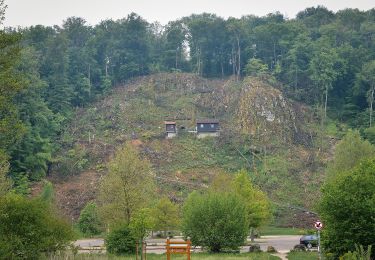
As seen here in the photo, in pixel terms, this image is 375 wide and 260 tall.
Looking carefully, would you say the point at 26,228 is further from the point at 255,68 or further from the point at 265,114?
the point at 255,68

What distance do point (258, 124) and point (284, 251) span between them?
45.1m

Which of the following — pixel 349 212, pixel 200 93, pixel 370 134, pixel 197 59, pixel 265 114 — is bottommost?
pixel 349 212

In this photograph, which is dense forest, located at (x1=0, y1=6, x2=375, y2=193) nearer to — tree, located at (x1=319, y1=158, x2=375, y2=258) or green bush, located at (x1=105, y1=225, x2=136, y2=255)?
green bush, located at (x1=105, y1=225, x2=136, y2=255)

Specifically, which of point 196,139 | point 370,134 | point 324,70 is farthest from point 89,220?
point 324,70

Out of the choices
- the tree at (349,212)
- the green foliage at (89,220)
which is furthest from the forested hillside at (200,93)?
the tree at (349,212)

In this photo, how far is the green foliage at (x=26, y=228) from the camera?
2789cm

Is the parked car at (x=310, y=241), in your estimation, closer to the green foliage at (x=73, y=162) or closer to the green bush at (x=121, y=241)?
the green bush at (x=121, y=241)

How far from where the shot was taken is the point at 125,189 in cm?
3838

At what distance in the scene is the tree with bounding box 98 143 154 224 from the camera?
38406 millimetres

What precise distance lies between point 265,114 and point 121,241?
51.7m

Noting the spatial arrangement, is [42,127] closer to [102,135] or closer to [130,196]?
[102,135]

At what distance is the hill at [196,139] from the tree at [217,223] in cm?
2474

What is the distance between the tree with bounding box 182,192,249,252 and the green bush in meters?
5.88

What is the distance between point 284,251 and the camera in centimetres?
3956
